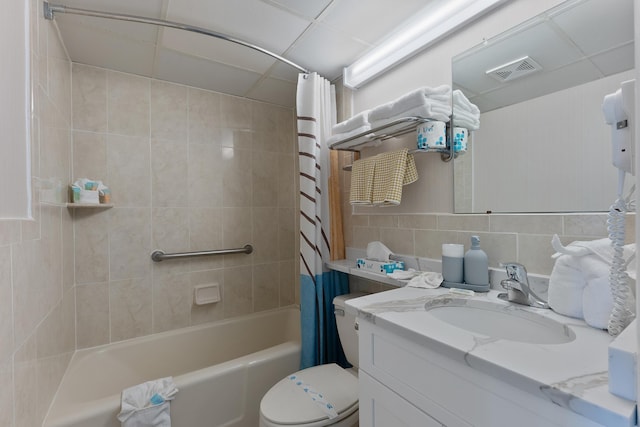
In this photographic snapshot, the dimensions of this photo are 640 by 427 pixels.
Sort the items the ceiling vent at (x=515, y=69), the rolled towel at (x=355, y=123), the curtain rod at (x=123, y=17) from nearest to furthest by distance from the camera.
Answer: the ceiling vent at (x=515, y=69)
the curtain rod at (x=123, y=17)
the rolled towel at (x=355, y=123)

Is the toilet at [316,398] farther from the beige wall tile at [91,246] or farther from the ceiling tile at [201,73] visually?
the ceiling tile at [201,73]

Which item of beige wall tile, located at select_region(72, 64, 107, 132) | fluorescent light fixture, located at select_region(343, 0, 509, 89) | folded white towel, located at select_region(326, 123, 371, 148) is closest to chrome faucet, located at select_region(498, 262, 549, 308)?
folded white towel, located at select_region(326, 123, 371, 148)

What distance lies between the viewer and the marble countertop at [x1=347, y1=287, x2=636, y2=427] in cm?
44

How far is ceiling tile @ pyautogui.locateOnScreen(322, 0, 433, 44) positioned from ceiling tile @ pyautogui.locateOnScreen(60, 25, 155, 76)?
1.02m

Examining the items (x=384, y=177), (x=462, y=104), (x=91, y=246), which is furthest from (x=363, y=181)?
(x=91, y=246)

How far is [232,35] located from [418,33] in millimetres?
925

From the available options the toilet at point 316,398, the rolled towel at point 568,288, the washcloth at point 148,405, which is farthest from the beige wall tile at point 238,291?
the rolled towel at point 568,288

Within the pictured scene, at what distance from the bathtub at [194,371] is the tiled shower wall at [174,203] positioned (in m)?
0.09

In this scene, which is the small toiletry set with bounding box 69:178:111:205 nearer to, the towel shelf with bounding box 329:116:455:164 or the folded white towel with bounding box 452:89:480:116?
the towel shelf with bounding box 329:116:455:164

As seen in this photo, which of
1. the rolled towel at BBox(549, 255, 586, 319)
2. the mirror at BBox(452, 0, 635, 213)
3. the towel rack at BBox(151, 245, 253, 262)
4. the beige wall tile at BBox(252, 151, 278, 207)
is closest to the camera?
the rolled towel at BBox(549, 255, 586, 319)

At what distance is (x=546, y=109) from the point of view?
39.5 inches

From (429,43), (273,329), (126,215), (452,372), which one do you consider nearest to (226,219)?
(126,215)

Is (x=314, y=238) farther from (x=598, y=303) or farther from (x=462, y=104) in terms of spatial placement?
(x=598, y=303)

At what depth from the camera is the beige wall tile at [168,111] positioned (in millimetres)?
1890
